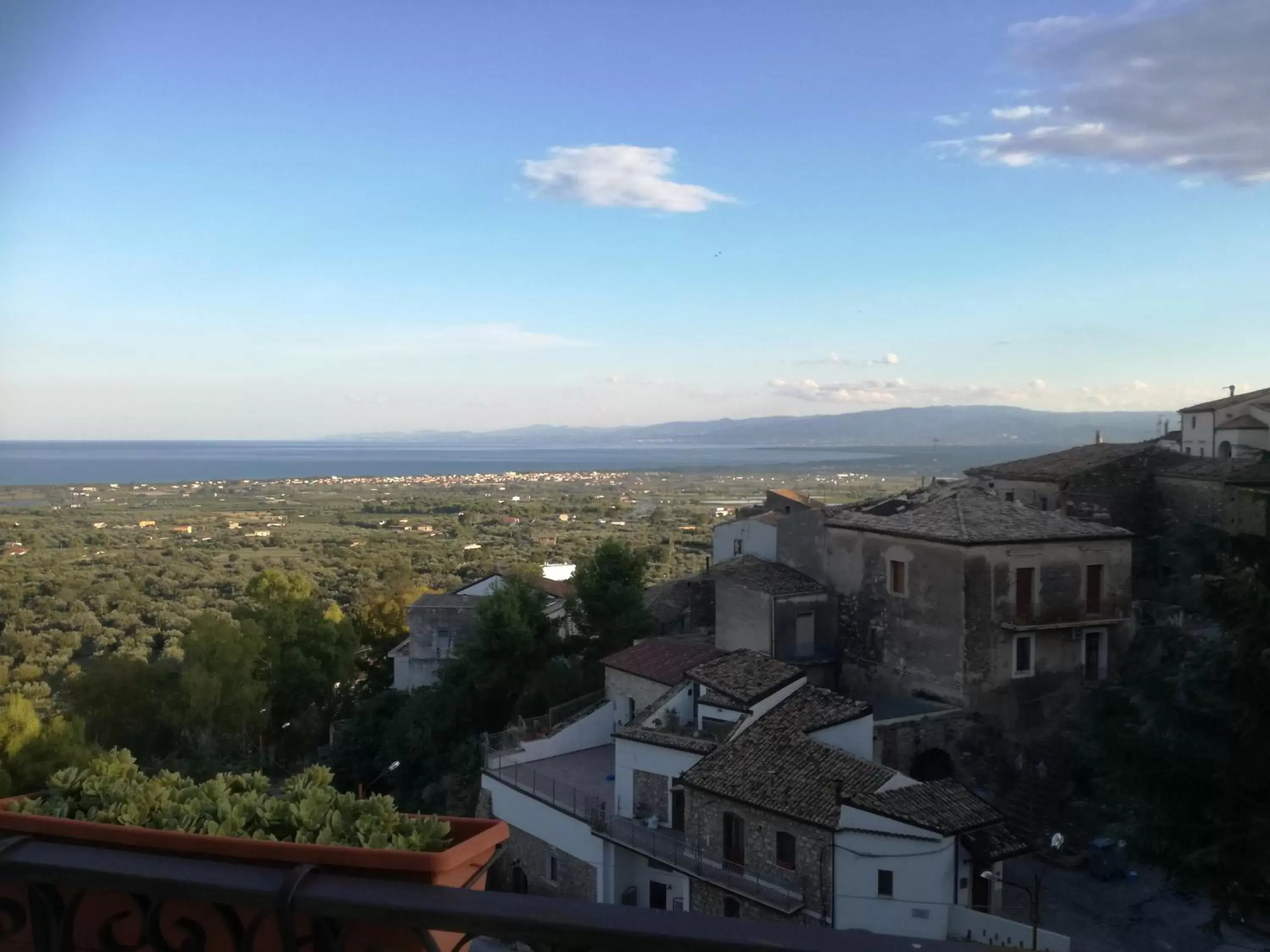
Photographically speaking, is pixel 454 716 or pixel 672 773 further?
pixel 454 716

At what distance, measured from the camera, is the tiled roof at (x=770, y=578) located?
71.4ft

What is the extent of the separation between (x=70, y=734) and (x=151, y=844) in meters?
20.5

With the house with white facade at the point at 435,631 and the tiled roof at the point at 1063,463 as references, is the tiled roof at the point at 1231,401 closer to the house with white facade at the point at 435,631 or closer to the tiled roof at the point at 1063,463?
the tiled roof at the point at 1063,463

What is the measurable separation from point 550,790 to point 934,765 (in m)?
7.00

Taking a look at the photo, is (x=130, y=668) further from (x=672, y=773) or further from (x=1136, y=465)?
(x=1136, y=465)

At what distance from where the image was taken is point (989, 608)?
1897 centimetres

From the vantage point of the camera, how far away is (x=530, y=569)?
42.2 m

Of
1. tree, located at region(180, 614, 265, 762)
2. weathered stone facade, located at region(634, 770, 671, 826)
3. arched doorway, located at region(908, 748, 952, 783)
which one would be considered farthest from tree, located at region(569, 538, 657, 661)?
arched doorway, located at region(908, 748, 952, 783)

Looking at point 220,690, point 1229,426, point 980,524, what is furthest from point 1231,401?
point 220,690

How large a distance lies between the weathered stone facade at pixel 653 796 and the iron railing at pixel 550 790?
2.20ft

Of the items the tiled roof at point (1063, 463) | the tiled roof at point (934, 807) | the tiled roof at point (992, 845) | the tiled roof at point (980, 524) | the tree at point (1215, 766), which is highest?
the tiled roof at point (1063, 463)

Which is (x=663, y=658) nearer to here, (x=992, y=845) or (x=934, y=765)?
(x=934, y=765)

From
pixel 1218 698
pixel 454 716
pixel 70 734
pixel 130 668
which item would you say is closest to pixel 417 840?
pixel 1218 698

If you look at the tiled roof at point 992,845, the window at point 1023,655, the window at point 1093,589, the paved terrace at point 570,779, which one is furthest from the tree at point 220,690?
the window at point 1093,589
